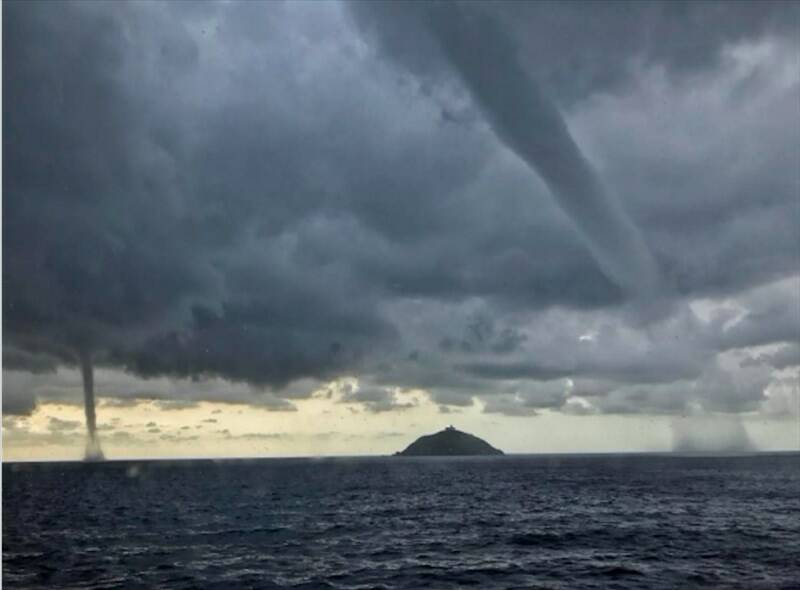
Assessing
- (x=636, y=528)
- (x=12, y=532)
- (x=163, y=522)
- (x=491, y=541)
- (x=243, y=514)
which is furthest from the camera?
(x=243, y=514)

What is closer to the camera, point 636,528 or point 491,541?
point 491,541

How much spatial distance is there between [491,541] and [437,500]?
49.3 metres

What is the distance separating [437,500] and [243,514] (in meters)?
32.1

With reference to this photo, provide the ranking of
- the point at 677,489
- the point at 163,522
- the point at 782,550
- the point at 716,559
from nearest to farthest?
the point at 716,559 < the point at 782,550 < the point at 163,522 < the point at 677,489

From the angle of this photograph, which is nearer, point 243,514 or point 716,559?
point 716,559

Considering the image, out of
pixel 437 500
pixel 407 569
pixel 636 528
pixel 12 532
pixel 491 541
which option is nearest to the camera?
pixel 407 569

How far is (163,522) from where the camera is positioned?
74.3 metres

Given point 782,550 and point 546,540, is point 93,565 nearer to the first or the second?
point 546,540

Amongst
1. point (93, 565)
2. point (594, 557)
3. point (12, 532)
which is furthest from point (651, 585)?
point (12, 532)

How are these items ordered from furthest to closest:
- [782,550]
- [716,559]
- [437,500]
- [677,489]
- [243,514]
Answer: [677,489], [437,500], [243,514], [782,550], [716,559]

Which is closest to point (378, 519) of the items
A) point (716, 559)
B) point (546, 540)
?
point (546, 540)

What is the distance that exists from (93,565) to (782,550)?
1795 inches

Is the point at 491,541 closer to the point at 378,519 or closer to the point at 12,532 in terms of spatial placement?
the point at 378,519

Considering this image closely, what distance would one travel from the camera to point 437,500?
104m
